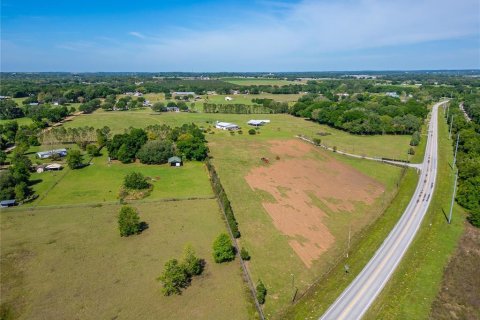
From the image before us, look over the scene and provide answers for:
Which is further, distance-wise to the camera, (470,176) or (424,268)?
(470,176)

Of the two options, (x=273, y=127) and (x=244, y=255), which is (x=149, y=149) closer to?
(x=244, y=255)

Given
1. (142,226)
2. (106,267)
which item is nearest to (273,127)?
(142,226)

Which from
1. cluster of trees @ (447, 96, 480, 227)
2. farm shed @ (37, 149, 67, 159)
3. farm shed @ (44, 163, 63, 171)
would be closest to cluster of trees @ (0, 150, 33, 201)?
farm shed @ (44, 163, 63, 171)

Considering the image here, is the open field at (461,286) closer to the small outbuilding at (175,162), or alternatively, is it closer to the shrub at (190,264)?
the shrub at (190,264)

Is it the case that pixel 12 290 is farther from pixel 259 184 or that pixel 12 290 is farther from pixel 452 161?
pixel 452 161

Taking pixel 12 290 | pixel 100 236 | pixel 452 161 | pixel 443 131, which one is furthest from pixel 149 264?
pixel 443 131

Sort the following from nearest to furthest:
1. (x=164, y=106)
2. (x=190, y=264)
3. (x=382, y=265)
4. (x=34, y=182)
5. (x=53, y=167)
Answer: (x=190, y=264) < (x=382, y=265) < (x=34, y=182) < (x=53, y=167) < (x=164, y=106)

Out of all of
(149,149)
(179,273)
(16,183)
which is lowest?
(179,273)

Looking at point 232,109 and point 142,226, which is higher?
point 232,109
